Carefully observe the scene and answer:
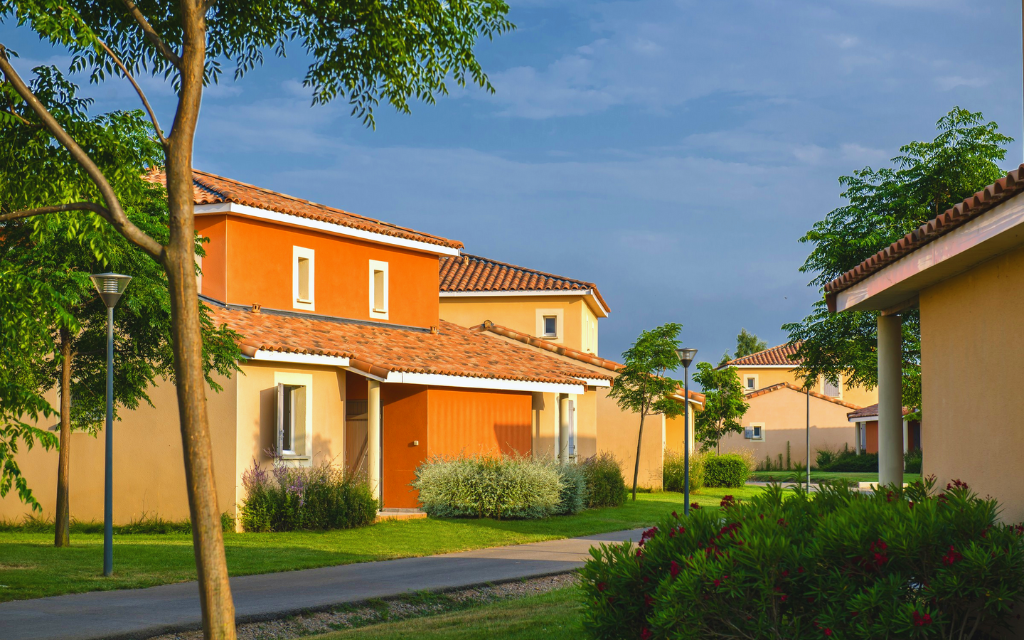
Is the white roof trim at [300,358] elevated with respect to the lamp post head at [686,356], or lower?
lower

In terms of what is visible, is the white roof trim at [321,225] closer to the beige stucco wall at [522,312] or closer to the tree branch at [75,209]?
the beige stucco wall at [522,312]

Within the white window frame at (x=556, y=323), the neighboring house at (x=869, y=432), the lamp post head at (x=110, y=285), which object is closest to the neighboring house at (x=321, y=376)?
the lamp post head at (x=110, y=285)

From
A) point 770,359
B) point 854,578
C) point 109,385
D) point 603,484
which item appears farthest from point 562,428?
point 770,359

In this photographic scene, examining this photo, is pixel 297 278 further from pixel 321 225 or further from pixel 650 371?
pixel 650 371

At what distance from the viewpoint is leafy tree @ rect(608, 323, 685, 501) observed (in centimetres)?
2769

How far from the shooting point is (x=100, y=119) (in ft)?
31.0

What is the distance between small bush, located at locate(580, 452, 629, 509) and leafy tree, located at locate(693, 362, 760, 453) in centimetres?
1926

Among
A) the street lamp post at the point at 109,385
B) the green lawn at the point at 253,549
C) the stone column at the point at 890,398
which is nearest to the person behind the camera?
the stone column at the point at 890,398

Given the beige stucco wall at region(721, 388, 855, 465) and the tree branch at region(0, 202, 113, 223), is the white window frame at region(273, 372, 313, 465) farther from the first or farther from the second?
the beige stucco wall at region(721, 388, 855, 465)

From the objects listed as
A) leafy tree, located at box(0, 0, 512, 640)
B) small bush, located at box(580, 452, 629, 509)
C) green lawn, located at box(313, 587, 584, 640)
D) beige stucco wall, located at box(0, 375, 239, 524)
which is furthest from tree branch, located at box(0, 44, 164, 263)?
small bush, located at box(580, 452, 629, 509)

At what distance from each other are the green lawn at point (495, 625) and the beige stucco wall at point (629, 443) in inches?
827

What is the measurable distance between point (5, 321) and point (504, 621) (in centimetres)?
526

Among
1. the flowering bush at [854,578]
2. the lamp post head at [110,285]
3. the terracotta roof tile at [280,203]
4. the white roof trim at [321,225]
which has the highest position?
the terracotta roof tile at [280,203]

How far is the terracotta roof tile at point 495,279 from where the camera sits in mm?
35344
